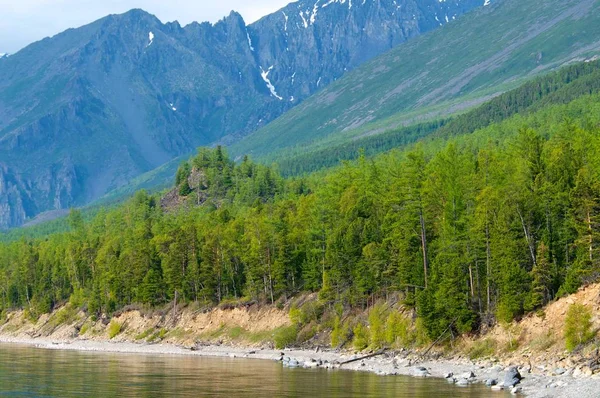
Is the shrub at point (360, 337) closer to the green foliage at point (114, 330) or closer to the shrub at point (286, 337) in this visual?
the shrub at point (286, 337)

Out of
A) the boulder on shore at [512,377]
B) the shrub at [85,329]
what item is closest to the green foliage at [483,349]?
the boulder on shore at [512,377]

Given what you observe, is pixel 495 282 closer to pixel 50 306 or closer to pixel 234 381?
pixel 234 381

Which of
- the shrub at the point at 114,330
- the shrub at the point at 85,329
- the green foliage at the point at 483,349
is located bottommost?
the shrub at the point at 85,329

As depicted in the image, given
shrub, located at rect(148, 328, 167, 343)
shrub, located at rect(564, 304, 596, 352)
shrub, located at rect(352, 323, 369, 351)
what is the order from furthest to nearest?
shrub, located at rect(148, 328, 167, 343) < shrub, located at rect(352, 323, 369, 351) < shrub, located at rect(564, 304, 596, 352)

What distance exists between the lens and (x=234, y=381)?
8406cm

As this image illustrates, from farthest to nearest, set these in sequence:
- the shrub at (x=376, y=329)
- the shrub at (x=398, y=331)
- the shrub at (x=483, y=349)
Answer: the shrub at (x=376, y=329) → the shrub at (x=398, y=331) → the shrub at (x=483, y=349)

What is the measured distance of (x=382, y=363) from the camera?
3765 inches

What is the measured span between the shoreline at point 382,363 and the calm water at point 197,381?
354cm

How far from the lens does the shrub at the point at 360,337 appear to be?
10775 cm

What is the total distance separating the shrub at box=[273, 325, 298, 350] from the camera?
120 meters

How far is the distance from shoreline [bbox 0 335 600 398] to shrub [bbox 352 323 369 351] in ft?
6.55

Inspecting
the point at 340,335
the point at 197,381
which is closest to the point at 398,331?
the point at 340,335

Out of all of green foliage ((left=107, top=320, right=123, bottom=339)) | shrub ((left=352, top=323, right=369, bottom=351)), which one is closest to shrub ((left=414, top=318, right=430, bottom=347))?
shrub ((left=352, top=323, right=369, bottom=351))

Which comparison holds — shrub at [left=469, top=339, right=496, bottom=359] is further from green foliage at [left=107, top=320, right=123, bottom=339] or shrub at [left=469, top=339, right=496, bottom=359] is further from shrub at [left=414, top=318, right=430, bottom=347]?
green foliage at [left=107, top=320, right=123, bottom=339]
